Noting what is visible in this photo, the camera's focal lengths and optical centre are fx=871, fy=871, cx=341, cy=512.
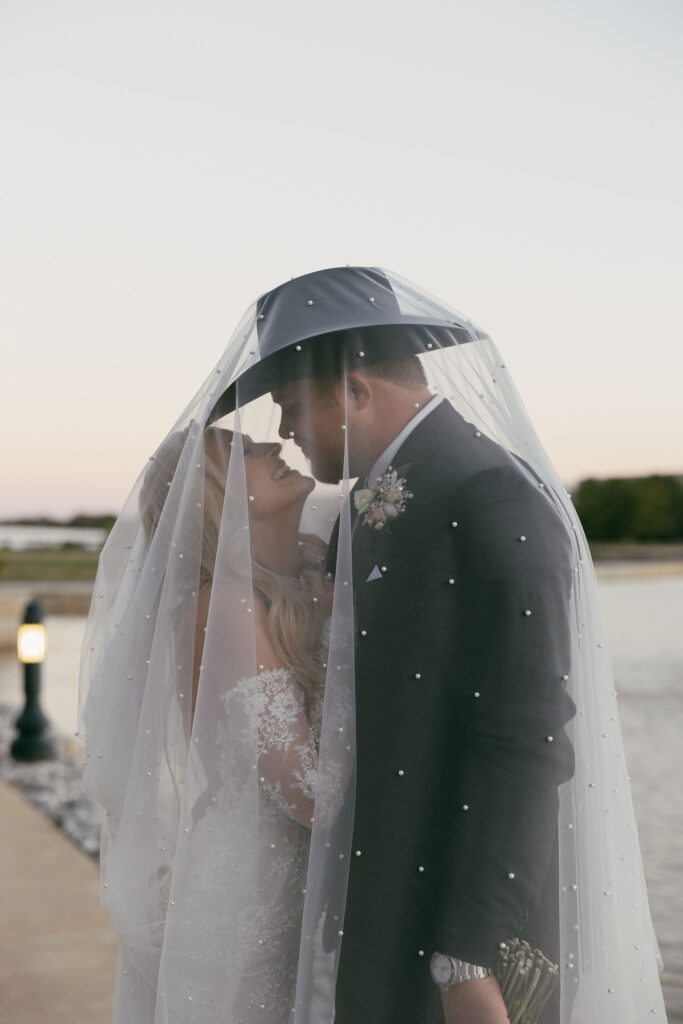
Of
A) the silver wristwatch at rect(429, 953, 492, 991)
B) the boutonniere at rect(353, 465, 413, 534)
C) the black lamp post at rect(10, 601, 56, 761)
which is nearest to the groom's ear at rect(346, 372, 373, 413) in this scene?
the boutonniere at rect(353, 465, 413, 534)

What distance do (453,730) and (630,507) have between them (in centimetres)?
2935

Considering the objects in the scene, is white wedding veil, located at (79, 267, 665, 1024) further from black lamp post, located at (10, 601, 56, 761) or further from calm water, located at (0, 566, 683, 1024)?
black lamp post, located at (10, 601, 56, 761)

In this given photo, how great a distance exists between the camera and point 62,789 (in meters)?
6.13

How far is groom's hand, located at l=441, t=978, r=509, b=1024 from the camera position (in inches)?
48.2

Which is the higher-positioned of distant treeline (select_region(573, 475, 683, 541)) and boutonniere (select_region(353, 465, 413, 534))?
boutonniere (select_region(353, 465, 413, 534))

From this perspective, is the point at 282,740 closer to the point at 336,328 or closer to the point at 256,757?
the point at 256,757

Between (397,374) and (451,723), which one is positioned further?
(397,374)

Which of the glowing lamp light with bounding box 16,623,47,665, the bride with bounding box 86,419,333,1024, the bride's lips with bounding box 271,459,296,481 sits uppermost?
the bride's lips with bounding box 271,459,296,481

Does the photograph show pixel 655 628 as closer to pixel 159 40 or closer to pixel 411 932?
pixel 159 40

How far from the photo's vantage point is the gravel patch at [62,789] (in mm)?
5176

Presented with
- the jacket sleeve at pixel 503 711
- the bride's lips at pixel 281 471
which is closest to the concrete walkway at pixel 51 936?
the jacket sleeve at pixel 503 711

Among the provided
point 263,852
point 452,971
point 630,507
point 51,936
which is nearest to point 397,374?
point 263,852

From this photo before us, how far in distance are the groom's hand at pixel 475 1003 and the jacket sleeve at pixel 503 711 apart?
0.03 metres

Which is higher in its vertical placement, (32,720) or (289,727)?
(289,727)
